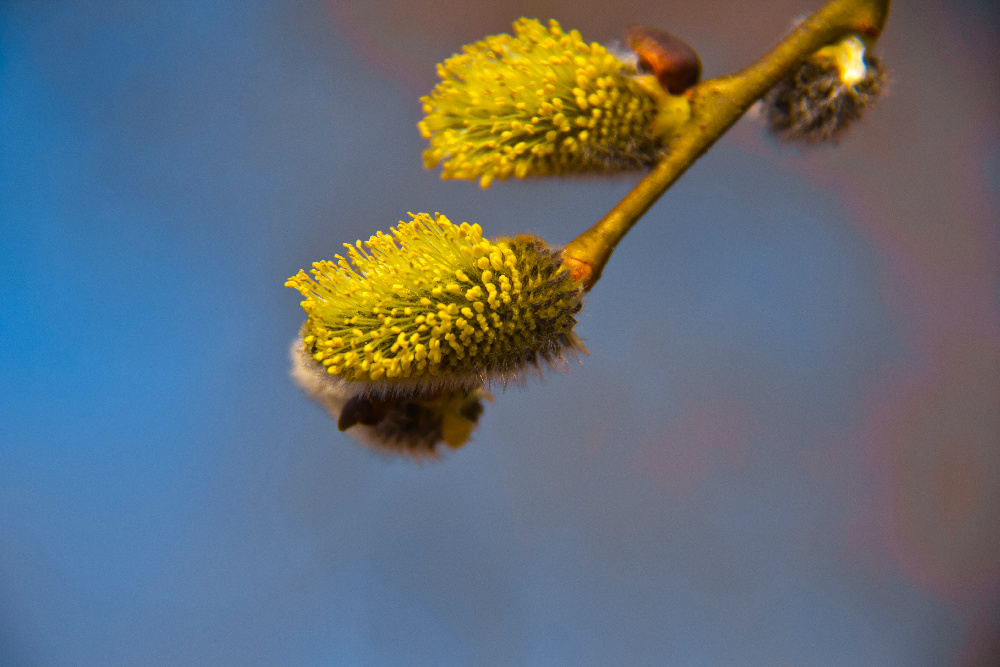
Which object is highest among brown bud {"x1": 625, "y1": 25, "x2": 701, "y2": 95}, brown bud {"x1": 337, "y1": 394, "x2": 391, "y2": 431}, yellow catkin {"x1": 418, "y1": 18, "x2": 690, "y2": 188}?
brown bud {"x1": 625, "y1": 25, "x2": 701, "y2": 95}

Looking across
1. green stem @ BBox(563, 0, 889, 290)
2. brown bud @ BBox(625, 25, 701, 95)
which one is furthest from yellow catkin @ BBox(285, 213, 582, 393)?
brown bud @ BBox(625, 25, 701, 95)

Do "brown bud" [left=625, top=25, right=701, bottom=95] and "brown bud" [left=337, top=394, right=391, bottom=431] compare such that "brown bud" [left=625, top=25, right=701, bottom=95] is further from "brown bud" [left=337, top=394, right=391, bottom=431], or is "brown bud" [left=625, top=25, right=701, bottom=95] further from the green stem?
"brown bud" [left=337, top=394, right=391, bottom=431]

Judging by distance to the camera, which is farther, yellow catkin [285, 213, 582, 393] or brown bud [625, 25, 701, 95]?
brown bud [625, 25, 701, 95]

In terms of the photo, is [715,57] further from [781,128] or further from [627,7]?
[781,128]

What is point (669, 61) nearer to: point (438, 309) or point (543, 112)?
point (543, 112)

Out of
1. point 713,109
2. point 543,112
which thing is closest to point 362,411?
point 543,112

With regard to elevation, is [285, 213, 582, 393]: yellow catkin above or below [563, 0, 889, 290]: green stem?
below

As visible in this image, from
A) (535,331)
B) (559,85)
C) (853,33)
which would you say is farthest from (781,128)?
(535,331)
